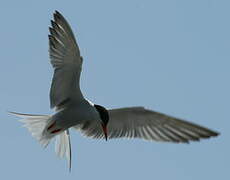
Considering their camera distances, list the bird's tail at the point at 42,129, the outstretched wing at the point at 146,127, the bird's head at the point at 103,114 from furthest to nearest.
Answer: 1. the bird's tail at the point at 42,129
2. the bird's head at the point at 103,114
3. the outstretched wing at the point at 146,127

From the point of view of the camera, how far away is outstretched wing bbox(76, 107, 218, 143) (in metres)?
9.05

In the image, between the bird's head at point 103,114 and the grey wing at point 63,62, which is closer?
the grey wing at point 63,62

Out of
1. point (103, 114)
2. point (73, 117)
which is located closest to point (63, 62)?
point (73, 117)

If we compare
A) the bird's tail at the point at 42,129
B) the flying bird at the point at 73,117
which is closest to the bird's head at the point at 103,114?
the flying bird at the point at 73,117

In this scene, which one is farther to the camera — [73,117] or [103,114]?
[103,114]

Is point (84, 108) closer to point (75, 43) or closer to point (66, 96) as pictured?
point (66, 96)

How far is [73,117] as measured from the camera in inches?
363

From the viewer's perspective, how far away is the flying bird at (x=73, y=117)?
8.97 meters

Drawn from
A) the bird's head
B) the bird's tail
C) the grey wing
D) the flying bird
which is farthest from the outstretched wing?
the grey wing

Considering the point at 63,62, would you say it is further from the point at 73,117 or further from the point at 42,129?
the point at 42,129

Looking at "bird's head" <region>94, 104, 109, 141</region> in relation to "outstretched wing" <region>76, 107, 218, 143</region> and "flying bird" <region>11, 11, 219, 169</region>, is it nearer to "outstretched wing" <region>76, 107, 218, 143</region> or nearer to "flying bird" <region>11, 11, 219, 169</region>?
"flying bird" <region>11, 11, 219, 169</region>

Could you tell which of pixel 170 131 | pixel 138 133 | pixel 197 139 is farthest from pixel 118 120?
pixel 197 139

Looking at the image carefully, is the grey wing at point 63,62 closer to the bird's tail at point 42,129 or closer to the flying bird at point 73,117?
the flying bird at point 73,117

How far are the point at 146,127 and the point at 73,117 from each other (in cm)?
132
